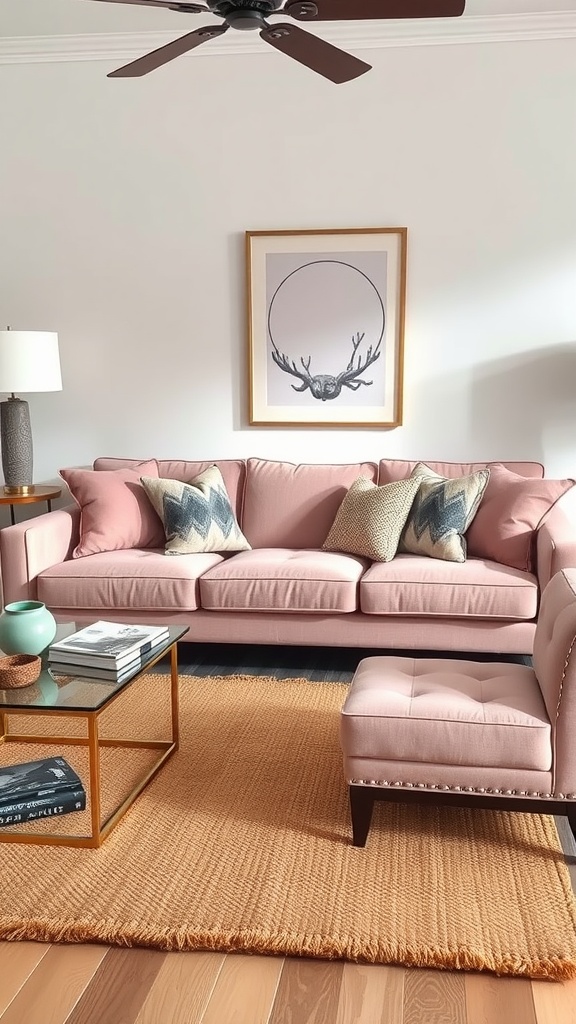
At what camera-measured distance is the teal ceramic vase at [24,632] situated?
101 inches

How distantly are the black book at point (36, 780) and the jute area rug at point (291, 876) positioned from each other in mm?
94

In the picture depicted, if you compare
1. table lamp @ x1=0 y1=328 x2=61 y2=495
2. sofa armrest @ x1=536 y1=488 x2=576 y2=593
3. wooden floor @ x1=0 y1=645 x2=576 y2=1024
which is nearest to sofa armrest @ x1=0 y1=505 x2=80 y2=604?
table lamp @ x1=0 y1=328 x2=61 y2=495

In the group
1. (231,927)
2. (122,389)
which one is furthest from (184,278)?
(231,927)

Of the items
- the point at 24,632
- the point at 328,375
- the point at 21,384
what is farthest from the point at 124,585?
the point at 328,375

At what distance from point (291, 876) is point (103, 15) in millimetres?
3809

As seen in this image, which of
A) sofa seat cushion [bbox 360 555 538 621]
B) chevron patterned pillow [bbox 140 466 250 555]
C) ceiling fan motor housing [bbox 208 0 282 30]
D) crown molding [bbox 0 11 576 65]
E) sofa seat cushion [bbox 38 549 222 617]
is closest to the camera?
ceiling fan motor housing [bbox 208 0 282 30]

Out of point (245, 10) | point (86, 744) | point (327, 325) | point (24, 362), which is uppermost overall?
point (245, 10)

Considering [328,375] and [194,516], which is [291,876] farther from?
[328,375]

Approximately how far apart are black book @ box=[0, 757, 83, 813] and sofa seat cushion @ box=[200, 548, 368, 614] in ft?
3.52

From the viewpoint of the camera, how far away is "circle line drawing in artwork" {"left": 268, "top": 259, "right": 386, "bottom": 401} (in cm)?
438

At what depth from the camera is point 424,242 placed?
14.1ft

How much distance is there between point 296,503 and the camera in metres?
4.16

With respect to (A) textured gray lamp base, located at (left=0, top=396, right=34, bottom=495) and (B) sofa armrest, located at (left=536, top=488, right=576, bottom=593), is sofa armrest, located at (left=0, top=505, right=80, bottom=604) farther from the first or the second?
(B) sofa armrest, located at (left=536, top=488, right=576, bottom=593)

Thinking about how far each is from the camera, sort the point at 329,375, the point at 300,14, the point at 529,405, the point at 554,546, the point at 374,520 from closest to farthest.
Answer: the point at 300,14, the point at 554,546, the point at 374,520, the point at 529,405, the point at 329,375
